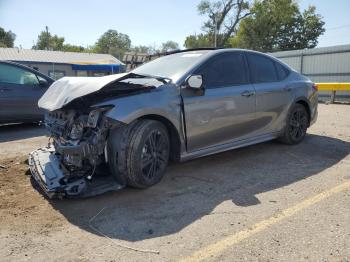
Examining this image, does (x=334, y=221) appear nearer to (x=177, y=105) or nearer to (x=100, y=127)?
(x=177, y=105)

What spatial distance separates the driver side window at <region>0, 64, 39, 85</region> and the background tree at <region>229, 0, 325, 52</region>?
48.9 metres

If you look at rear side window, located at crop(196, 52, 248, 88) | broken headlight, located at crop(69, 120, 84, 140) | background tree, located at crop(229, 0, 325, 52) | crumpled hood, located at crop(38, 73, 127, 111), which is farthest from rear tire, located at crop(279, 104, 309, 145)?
background tree, located at crop(229, 0, 325, 52)

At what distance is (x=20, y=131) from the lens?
27.5ft

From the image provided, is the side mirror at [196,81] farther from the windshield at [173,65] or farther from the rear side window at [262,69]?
the rear side window at [262,69]

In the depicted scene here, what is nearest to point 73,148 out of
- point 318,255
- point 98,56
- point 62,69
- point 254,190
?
point 254,190

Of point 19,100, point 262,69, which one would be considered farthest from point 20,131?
point 262,69

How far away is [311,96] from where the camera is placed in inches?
268

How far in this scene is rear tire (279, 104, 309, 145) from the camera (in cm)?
639

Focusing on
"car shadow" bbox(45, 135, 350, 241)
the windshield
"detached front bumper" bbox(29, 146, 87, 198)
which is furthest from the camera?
the windshield

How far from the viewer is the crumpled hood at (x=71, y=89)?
3.99 meters

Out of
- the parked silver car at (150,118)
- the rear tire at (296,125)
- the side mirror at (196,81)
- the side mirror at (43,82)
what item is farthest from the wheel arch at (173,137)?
the side mirror at (43,82)

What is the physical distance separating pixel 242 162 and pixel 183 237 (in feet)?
8.39

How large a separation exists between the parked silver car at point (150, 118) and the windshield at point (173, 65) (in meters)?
0.02

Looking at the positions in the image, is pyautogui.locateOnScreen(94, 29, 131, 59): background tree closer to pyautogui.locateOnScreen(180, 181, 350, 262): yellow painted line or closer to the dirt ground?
the dirt ground
